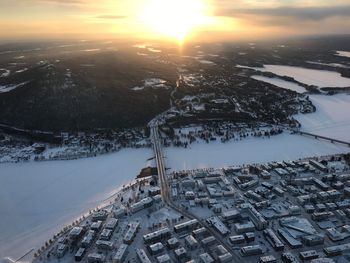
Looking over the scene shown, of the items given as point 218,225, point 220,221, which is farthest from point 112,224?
point 220,221

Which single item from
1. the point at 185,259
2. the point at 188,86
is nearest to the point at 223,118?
the point at 188,86

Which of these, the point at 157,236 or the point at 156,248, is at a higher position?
the point at 157,236

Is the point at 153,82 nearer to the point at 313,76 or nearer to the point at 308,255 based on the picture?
the point at 313,76

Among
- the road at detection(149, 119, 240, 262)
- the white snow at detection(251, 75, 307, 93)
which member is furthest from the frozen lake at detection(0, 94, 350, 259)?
the white snow at detection(251, 75, 307, 93)

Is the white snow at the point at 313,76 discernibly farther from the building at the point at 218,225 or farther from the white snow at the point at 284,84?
the building at the point at 218,225

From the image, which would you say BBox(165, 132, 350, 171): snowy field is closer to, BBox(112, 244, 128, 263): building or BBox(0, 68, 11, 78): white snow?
BBox(112, 244, 128, 263): building

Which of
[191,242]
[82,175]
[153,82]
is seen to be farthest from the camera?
[153,82]
